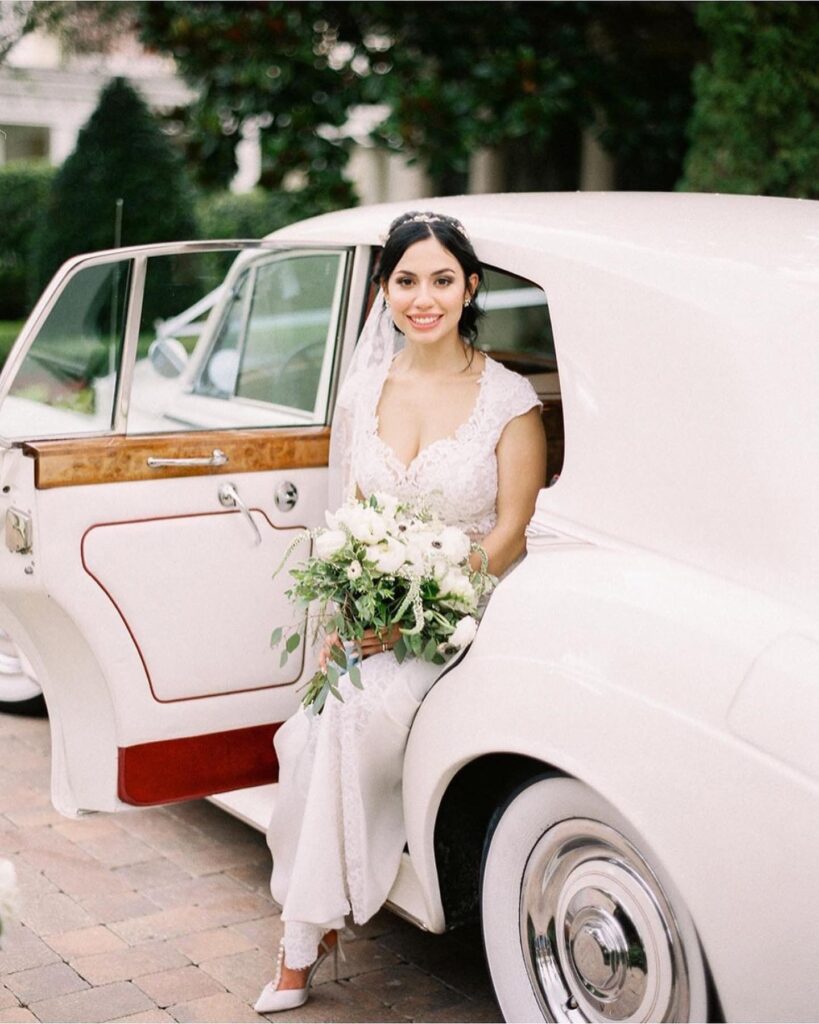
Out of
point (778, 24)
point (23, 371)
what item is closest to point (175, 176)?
point (778, 24)

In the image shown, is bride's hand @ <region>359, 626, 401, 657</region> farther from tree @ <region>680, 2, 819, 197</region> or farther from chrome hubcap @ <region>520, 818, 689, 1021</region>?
tree @ <region>680, 2, 819, 197</region>

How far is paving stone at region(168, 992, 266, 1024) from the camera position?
10.7 feet

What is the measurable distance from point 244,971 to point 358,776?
0.70 meters

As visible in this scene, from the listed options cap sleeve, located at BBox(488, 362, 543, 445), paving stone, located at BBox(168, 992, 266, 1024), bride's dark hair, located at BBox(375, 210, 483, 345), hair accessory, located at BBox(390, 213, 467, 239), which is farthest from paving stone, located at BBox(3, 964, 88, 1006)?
hair accessory, located at BBox(390, 213, 467, 239)

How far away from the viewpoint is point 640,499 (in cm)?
278

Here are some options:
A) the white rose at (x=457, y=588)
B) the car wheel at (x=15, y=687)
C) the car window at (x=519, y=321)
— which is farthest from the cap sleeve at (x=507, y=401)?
the car window at (x=519, y=321)

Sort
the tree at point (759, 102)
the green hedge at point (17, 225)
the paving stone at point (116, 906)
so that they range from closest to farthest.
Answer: the paving stone at point (116, 906) < the tree at point (759, 102) < the green hedge at point (17, 225)

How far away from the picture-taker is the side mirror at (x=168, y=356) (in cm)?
443

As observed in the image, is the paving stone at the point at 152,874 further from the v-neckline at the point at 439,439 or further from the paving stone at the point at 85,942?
the v-neckline at the point at 439,439

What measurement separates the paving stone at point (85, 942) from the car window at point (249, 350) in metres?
1.39

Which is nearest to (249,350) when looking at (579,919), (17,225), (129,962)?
(129,962)

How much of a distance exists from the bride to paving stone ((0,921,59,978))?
644 millimetres

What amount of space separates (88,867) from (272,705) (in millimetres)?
865

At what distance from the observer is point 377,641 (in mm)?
3316
